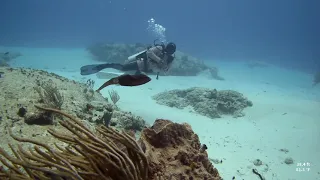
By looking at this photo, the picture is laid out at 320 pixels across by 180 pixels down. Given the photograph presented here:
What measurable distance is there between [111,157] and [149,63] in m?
6.02

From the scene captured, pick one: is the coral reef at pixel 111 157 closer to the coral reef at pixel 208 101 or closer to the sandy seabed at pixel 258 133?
the sandy seabed at pixel 258 133

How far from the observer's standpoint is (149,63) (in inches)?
311

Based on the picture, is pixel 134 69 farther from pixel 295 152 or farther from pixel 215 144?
pixel 295 152

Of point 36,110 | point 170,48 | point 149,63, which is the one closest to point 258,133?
point 170,48

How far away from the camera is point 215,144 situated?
805 centimetres

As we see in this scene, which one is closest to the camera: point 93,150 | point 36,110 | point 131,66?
point 93,150

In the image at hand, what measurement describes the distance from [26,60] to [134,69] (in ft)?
72.3

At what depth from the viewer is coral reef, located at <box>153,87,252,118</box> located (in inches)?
448

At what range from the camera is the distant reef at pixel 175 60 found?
22.7 meters

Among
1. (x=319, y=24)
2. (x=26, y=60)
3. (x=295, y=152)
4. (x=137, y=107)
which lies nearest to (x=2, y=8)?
(x=26, y=60)

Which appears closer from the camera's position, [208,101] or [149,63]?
[149,63]

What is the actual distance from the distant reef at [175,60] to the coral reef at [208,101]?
8911mm

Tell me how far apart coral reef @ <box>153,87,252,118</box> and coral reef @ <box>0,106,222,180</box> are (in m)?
8.38

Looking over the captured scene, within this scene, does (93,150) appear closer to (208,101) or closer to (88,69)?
(88,69)
